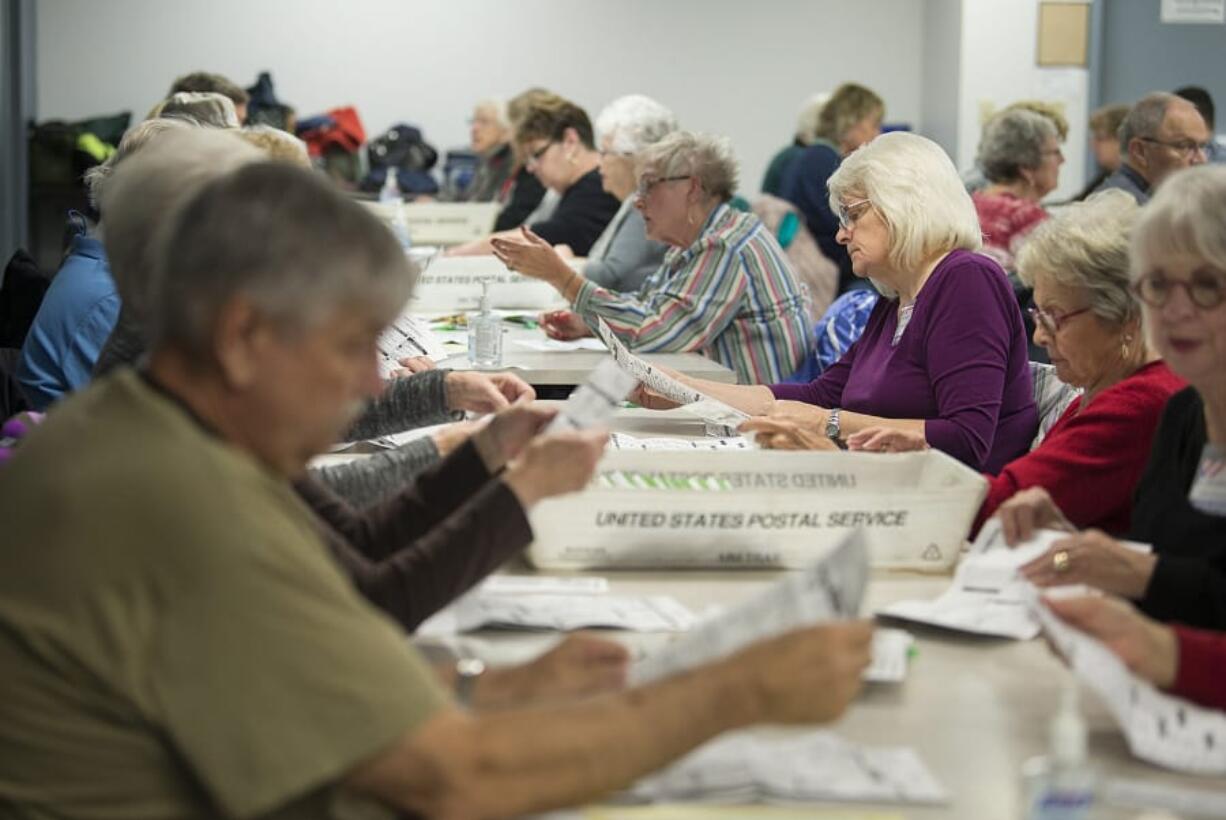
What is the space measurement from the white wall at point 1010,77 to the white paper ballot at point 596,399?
7347 millimetres

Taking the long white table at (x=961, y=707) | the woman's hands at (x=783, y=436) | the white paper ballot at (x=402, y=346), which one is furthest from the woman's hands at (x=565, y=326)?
the long white table at (x=961, y=707)

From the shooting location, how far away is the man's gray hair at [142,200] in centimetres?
171

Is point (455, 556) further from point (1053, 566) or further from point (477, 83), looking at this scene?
point (477, 83)

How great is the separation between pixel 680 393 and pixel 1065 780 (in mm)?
1918

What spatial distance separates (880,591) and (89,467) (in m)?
1.17

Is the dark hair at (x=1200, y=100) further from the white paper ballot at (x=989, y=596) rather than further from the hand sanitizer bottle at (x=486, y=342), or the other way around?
the white paper ballot at (x=989, y=596)

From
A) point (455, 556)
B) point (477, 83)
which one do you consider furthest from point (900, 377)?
point (477, 83)

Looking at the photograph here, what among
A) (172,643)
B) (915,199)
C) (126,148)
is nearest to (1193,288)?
(172,643)

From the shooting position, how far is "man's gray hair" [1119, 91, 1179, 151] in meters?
5.57

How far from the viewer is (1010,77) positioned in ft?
29.6

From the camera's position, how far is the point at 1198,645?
1.54m

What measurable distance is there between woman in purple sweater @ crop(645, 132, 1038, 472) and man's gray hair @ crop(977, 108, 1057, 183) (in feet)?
8.94

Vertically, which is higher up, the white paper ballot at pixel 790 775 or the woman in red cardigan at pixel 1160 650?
the woman in red cardigan at pixel 1160 650

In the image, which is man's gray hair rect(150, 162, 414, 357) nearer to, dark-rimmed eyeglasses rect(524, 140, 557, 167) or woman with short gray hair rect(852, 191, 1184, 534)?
woman with short gray hair rect(852, 191, 1184, 534)
